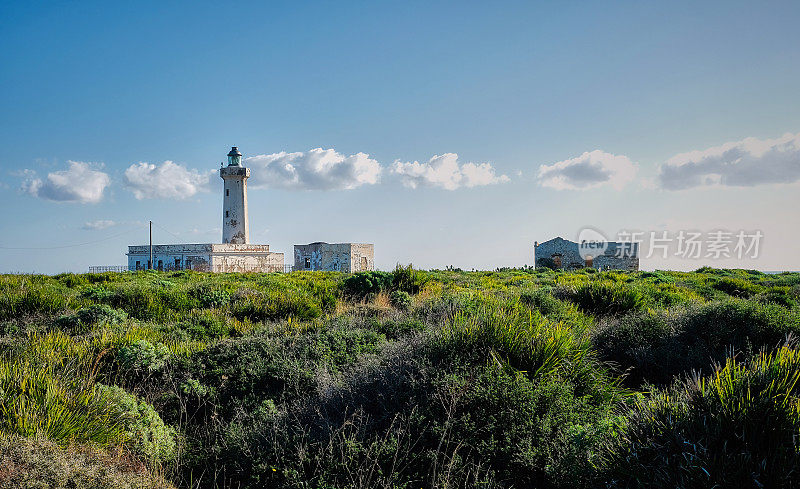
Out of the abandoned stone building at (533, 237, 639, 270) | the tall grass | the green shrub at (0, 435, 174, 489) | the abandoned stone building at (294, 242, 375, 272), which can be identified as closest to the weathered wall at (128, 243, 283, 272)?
the abandoned stone building at (294, 242, 375, 272)

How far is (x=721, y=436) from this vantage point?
10.1 feet

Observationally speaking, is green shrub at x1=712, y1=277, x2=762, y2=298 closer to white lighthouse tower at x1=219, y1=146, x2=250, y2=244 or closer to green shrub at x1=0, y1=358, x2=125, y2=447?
green shrub at x1=0, y1=358, x2=125, y2=447

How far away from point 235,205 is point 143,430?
45.0 metres

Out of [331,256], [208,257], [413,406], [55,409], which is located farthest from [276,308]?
[208,257]

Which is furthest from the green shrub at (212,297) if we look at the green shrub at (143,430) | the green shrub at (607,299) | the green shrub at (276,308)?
the green shrub at (607,299)

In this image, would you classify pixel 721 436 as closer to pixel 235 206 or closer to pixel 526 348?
pixel 526 348

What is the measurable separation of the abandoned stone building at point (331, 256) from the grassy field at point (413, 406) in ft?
115

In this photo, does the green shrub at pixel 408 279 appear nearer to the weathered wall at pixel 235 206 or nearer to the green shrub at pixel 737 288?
the green shrub at pixel 737 288

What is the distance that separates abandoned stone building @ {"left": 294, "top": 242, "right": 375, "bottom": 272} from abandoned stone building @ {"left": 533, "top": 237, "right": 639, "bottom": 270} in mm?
17139

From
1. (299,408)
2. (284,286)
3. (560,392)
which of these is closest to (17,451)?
(299,408)

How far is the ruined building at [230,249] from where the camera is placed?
4394 centimetres

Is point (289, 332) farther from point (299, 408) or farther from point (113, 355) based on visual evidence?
point (299, 408)

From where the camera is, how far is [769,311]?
7195mm

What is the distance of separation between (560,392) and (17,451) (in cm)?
432
